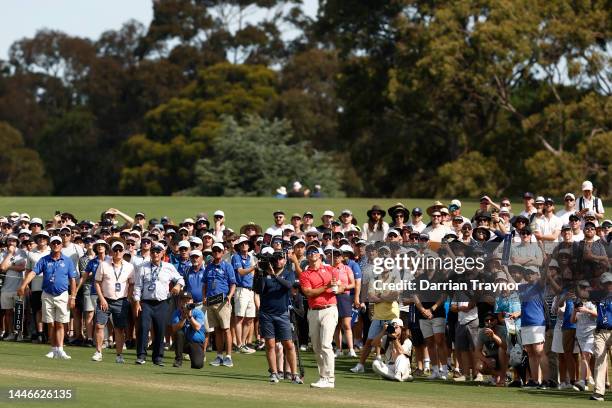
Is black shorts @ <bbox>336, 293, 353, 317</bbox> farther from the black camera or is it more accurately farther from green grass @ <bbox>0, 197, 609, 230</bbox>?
green grass @ <bbox>0, 197, 609, 230</bbox>

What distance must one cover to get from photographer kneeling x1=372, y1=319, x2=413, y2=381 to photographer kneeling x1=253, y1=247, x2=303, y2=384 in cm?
191

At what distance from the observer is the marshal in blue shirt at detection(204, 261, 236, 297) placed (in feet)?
75.5

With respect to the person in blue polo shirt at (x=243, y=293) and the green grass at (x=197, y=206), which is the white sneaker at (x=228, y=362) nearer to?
the person in blue polo shirt at (x=243, y=293)

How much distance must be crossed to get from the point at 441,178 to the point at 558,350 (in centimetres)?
3765

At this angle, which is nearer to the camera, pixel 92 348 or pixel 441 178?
pixel 92 348

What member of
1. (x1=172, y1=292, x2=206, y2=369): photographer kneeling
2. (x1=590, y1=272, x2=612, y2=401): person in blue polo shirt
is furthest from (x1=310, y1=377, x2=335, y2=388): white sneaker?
(x1=590, y1=272, x2=612, y2=401): person in blue polo shirt

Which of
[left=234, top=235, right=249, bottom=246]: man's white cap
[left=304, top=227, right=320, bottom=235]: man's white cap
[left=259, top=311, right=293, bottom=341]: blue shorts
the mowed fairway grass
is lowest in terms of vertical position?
[left=259, top=311, right=293, bottom=341]: blue shorts

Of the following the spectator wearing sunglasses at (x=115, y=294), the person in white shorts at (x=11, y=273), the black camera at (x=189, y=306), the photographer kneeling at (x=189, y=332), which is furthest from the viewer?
the person in white shorts at (x=11, y=273)

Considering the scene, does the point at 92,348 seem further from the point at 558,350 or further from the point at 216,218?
the point at 558,350

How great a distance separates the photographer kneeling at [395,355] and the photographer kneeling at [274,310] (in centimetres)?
191

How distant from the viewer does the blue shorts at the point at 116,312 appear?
22312 millimetres

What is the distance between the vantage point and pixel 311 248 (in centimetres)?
1975

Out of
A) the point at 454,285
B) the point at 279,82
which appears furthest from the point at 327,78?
the point at 454,285

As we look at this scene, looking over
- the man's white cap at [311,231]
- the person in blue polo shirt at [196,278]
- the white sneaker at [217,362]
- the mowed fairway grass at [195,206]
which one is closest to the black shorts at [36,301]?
the person in blue polo shirt at [196,278]
